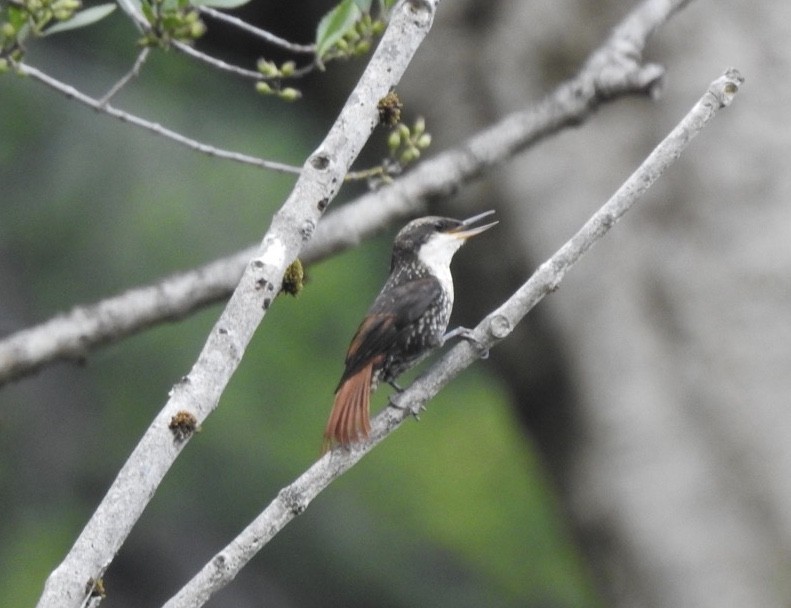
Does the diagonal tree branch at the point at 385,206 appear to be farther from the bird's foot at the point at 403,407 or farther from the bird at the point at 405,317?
the bird's foot at the point at 403,407

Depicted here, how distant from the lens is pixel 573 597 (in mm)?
9133

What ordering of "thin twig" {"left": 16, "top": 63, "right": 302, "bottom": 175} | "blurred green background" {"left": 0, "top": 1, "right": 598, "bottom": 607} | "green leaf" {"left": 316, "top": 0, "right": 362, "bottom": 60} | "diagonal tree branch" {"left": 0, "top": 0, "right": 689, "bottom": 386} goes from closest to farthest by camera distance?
"thin twig" {"left": 16, "top": 63, "right": 302, "bottom": 175} → "green leaf" {"left": 316, "top": 0, "right": 362, "bottom": 60} → "diagonal tree branch" {"left": 0, "top": 0, "right": 689, "bottom": 386} → "blurred green background" {"left": 0, "top": 1, "right": 598, "bottom": 607}

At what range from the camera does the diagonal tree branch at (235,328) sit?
7.48 ft

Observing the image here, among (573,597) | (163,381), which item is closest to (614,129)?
(163,381)

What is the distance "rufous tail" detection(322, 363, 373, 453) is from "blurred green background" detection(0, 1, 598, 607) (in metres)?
4.74

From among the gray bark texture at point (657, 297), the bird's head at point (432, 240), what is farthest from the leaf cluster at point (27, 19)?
the gray bark texture at point (657, 297)

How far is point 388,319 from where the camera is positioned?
12.0ft

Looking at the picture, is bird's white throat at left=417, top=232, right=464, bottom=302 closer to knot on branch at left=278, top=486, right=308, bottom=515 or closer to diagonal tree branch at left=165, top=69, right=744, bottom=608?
diagonal tree branch at left=165, top=69, right=744, bottom=608

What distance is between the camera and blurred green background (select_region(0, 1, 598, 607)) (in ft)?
27.3

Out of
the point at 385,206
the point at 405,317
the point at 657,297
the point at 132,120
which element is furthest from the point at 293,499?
the point at 657,297

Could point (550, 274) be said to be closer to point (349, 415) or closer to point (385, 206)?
point (349, 415)

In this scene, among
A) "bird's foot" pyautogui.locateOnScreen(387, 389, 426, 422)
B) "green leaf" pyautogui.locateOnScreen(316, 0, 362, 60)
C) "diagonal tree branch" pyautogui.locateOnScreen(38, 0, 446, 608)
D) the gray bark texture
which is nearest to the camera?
Result: "diagonal tree branch" pyautogui.locateOnScreen(38, 0, 446, 608)

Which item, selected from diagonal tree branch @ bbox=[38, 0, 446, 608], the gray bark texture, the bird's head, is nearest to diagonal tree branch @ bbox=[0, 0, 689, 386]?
the bird's head

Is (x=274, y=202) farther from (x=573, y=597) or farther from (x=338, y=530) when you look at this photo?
(x=573, y=597)
